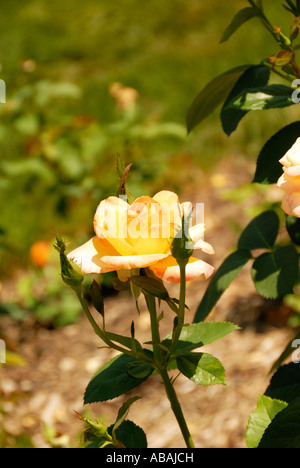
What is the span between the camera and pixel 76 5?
5059 mm

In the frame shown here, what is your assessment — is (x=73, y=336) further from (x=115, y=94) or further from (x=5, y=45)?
(x=5, y=45)

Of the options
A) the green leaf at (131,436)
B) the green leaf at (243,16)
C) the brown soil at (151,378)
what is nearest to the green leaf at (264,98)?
the green leaf at (243,16)

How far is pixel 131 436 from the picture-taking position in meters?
0.84

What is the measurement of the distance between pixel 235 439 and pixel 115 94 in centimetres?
131

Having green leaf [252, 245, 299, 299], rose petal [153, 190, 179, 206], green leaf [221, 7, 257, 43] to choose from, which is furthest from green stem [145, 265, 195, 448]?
green leaf [221, 7, 257, 43]

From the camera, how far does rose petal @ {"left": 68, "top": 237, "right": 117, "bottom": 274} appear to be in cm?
63

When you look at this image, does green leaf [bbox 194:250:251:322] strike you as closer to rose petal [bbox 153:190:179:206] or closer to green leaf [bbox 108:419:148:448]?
green leaf [bbox 108:419:148:448]

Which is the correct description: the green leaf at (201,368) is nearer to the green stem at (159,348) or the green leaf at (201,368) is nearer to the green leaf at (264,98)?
the green stem at (159,348)

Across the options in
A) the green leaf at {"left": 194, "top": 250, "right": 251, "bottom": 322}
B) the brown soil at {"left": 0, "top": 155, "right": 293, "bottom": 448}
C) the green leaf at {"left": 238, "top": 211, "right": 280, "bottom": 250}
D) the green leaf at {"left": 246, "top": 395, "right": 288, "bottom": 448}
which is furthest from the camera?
the brown soil at {"left": 0, "top": 155, "right": 293, "bottom": 448}

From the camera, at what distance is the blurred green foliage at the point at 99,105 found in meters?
2.23

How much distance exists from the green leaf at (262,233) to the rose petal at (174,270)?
0.39 metres

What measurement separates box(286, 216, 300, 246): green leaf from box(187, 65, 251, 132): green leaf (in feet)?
0.73

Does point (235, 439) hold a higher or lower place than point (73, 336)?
lower
